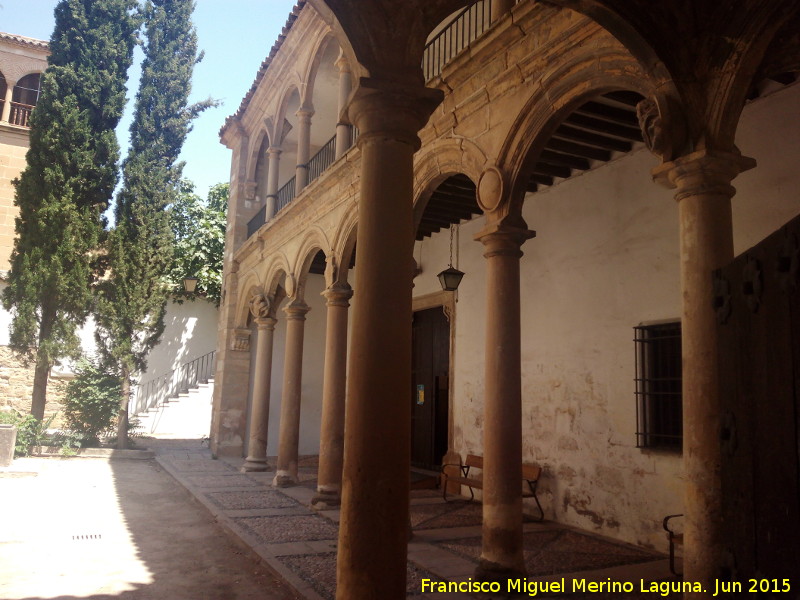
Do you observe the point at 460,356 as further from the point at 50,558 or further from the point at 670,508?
the point at 50,558

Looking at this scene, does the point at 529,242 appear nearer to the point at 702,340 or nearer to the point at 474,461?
the point at 474,461

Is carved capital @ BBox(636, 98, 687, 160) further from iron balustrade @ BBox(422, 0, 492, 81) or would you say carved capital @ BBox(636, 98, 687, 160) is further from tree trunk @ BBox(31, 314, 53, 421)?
tree trunk @ BBox(31, 314, 53, 421)

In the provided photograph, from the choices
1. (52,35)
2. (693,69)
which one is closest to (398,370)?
(693,69)

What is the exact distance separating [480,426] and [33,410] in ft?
39.5

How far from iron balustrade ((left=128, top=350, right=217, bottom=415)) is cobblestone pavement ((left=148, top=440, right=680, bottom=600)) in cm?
1198

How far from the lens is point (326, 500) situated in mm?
8750

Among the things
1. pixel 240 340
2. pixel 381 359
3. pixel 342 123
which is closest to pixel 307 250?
pixel 342 123

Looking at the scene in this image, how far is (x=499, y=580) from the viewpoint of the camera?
204 inches

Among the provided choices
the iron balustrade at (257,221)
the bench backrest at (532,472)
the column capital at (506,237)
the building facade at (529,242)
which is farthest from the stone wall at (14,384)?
the column capital at (506,237)

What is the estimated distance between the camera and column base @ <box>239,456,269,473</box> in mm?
12617

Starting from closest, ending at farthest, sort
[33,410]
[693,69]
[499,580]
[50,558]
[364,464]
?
[364,464]
[693,69]
[499,580]
[50,558]
[33,410]

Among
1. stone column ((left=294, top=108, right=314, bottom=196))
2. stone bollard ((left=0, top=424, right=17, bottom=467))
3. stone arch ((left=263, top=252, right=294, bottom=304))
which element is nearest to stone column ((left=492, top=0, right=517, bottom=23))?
stone column ((left=294, top=108, right=314, bottom=196))

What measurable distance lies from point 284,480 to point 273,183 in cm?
638

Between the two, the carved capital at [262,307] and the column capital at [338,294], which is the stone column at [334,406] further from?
the carved capital at [262,307]
